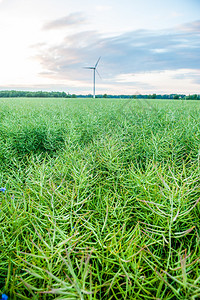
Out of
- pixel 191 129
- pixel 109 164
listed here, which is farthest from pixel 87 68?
pixel 109 164

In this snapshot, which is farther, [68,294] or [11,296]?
[11,296]

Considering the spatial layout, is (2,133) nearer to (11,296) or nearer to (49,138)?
(49,138)

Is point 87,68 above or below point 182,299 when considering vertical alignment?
above

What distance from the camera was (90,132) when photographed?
429 cm

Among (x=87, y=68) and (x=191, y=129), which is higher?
(x=87, y=68)

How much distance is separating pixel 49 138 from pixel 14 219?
2.95 m

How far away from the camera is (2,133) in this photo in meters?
4.66

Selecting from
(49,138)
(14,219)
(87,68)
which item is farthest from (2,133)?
(87,68)

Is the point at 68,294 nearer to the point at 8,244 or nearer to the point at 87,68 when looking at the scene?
the point at 8,244

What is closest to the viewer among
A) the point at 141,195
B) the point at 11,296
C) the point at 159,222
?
the point at 11,296

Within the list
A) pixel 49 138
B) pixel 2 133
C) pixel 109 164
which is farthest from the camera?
pixel 2 133

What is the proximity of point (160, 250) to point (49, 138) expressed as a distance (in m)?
3.18

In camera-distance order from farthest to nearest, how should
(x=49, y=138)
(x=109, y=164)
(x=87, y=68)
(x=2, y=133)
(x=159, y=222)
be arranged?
(x=87, y=68)
(x=2, y=133)
(x=49, y=138)
(x=109, y=164)
(x=159, y=222)

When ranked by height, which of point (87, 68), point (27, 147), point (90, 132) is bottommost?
point (27, 147)
